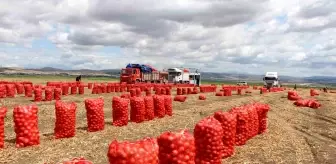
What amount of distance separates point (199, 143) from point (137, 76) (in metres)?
53.4

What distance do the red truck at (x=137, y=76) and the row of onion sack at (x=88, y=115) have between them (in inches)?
1601

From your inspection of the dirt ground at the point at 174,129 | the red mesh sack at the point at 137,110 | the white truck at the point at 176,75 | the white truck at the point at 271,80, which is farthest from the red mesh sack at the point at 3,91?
the white truck at the point at 271,80

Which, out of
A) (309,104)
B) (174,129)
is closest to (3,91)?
(174,129)

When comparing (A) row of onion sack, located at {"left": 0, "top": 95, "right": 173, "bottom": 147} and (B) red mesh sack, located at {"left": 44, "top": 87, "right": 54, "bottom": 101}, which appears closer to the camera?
(A) row of onion sack, located at {"left": 0, "top": 95, "right": 173, "bottom": 147}

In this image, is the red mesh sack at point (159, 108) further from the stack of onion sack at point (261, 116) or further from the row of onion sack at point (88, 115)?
the stack of onion sack at point (261, 116)

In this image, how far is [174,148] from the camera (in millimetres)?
8414

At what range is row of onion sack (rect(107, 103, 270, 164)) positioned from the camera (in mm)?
7266

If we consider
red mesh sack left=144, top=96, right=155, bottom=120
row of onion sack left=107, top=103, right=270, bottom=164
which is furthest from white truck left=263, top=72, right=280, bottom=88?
row of onion sack left=107, top=103, right=270, bottom=164

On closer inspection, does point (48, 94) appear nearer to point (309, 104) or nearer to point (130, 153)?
point (309, 104)

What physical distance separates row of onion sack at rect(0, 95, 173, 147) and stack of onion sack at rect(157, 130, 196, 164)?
8.18 meters

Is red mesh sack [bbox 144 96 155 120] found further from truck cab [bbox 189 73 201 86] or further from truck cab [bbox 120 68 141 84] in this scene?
truck cab [bbox 189 73 201 86]

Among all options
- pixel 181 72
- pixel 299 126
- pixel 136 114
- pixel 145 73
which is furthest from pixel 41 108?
pixel 181 72

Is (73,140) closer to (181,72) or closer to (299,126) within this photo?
(299,126)

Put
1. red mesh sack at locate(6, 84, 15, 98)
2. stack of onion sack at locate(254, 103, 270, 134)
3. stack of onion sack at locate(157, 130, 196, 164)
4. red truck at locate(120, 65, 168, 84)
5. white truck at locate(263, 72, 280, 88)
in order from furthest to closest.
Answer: white truck at locate(263, 72, 280, 88) → red truck at locate(120, 65, 168, 84) → red mesh sack at locate(6, 84, 15, 98) → stack of onion sack at locate(254, 103, 270, 134) → stack of onion sack at locate(157, 130, 196, 164)
